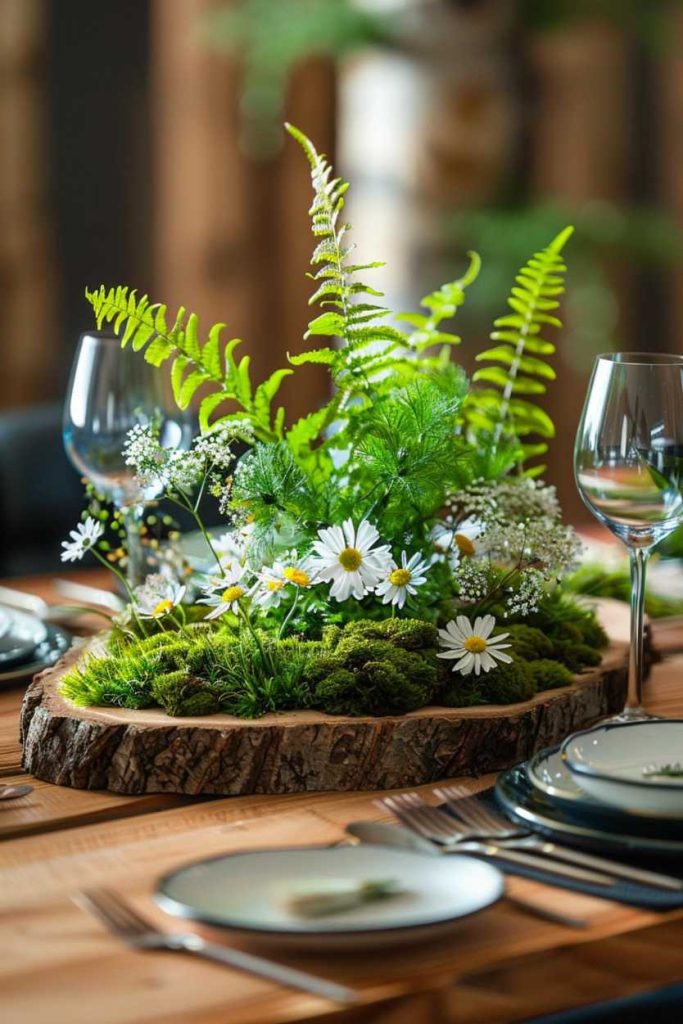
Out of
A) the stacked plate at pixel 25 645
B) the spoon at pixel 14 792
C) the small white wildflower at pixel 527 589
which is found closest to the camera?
the spoon at pixel 14 792

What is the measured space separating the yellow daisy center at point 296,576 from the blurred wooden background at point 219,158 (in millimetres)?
2065

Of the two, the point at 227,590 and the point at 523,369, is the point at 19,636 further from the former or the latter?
the point at 523,369

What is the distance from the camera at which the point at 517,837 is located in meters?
0.81

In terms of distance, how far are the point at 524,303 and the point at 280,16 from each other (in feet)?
6.87

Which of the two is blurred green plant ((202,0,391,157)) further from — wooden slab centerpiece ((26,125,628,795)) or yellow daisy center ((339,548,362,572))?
yellow daisy center ((339,548,362,572))

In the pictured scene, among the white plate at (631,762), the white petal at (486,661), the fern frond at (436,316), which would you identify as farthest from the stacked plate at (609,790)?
the fern frond at (436,316)

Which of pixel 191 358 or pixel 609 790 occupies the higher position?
pixel 191 358

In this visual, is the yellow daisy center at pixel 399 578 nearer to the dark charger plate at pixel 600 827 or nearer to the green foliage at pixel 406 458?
the green foliage at pixel 406 458

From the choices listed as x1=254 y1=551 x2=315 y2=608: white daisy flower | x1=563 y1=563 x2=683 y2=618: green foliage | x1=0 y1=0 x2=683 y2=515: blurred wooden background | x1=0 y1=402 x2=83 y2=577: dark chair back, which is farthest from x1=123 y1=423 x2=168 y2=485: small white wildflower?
x1=0 y1=0 x2=683 y2=515: blurred wooden background

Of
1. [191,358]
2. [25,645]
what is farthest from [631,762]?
[25,645]

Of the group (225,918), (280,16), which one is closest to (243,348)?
(280,16)

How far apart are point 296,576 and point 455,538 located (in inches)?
6.4

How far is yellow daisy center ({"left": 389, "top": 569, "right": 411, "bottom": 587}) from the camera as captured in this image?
3.22 feet

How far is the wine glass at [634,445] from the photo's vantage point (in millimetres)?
944
